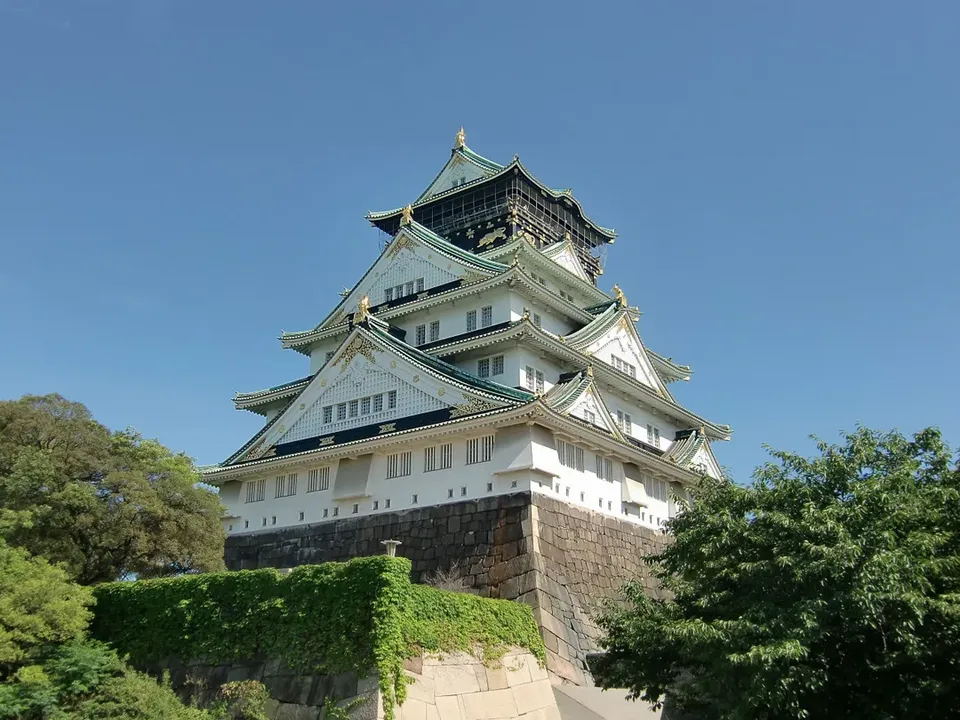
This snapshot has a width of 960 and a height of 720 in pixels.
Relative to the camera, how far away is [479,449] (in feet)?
92.3

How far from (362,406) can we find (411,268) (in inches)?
323

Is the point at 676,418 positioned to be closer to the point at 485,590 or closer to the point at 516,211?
the point at 516,211

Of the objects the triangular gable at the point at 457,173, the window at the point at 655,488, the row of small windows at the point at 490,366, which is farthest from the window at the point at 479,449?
the triangular gable at the point at 457,173

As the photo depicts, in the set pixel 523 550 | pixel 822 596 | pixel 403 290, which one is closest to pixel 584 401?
pixel 523 550

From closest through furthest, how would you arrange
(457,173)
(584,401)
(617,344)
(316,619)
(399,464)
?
(316,619), (584,401), (399,464), (617,344), (457,173)

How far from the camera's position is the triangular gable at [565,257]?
39237mm

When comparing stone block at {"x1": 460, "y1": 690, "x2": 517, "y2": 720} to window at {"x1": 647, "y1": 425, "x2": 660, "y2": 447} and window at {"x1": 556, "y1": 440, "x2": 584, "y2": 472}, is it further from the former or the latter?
window at {"x1": 647, "y1": 425, "x2": 660, "y2": 447}

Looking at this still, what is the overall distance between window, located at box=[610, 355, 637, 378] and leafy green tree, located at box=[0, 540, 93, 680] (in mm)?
21654

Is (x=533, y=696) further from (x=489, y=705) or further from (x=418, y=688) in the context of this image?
(x=418, y=688)

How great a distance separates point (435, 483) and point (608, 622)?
377 inches

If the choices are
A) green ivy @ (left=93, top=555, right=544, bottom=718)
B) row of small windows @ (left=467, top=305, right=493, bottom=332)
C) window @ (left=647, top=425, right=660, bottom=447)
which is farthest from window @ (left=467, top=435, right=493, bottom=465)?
window @ (left=647, top=425, right=660, bottom=447)

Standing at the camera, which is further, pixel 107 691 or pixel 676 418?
pixel 676 418

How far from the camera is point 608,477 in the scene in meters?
30.9

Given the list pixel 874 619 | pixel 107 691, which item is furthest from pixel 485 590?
pixel 874 619
